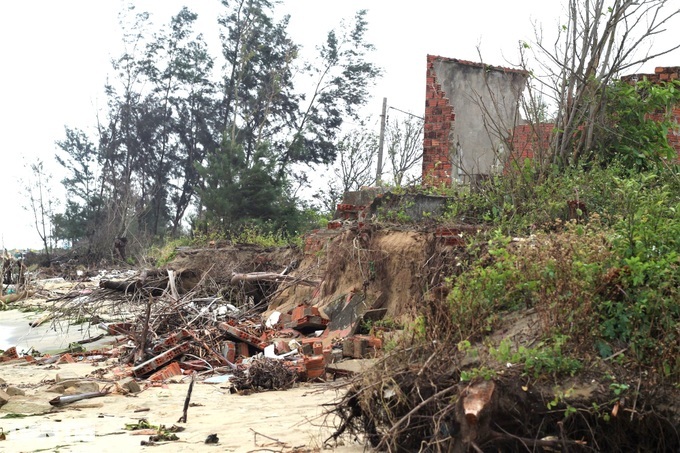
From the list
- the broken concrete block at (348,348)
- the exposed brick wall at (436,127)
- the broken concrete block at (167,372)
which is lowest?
the broken concrete block at (167,372)

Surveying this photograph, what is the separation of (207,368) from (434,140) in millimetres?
7737

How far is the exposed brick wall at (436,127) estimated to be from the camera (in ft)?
50.2

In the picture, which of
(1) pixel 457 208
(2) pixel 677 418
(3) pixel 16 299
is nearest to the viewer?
(2) pixel 677 418

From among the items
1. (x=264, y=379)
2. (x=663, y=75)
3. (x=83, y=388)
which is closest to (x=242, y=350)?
(x=264, y=379)

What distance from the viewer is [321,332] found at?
11023mm

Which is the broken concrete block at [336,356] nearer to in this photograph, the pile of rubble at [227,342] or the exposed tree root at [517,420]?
the pile of rubble at [227,342]

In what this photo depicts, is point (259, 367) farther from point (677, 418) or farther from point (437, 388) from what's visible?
point (677, 418)

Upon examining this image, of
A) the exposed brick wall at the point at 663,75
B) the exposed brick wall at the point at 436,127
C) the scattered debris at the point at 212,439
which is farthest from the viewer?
the exposed brick wall at the point at 436,127

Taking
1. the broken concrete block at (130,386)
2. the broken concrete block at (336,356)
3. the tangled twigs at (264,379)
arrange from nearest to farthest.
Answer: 1. the tangled twigs at (264,379)
2. the broken concrete block at (130,386)
3. the broken concrete block at (336,356)

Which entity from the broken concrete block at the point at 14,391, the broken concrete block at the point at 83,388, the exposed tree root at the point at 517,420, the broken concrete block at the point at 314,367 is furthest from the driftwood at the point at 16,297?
the exposed tree root at the point at 517,420

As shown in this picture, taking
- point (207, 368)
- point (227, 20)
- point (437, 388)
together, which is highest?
point (227, 20)

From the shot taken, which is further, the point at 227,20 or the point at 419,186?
the point at 227,20

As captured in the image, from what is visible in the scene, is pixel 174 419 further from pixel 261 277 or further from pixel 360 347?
pixel 261 277

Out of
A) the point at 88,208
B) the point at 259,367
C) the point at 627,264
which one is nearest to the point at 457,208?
the point at 259,367
